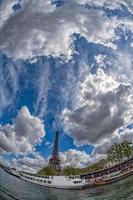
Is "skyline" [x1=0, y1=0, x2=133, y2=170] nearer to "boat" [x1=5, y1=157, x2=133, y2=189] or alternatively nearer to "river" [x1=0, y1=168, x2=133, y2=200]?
"boat" [x1=5, y1=157, x2=133, y2=189]

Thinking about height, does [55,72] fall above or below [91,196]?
above

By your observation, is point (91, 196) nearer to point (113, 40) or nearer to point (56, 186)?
point (56, 186)

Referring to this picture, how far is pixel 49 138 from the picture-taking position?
480 inches

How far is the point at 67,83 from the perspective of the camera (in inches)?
487

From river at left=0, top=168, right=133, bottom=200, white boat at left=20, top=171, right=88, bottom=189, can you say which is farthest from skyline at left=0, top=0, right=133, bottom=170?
river at left=0, top=168, right=133, bottom=200

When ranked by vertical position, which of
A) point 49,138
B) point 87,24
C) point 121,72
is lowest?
point 49,138

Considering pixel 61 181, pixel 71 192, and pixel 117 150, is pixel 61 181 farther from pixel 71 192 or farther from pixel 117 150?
pixel 117 150

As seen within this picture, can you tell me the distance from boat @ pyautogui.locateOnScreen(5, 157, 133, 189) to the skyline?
0.24 meters

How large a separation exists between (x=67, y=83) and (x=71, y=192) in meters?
1.62

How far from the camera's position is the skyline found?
12.3 metres

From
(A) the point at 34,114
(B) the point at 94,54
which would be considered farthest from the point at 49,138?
(B) the point at 94,54

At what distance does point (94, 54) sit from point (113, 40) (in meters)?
0.39

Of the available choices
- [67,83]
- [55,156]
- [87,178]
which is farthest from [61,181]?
[67,83]

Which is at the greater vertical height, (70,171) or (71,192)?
(70,171)
